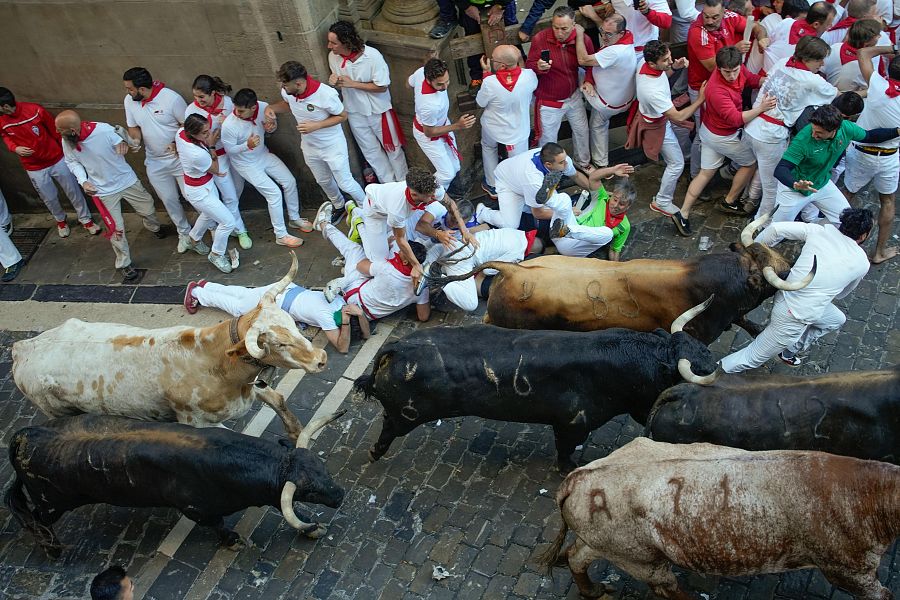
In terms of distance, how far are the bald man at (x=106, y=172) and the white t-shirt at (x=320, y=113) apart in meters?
2.06

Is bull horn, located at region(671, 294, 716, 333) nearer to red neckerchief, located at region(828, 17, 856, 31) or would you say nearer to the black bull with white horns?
the black bull with white horns

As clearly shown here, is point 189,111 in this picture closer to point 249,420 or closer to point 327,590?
point 249,420

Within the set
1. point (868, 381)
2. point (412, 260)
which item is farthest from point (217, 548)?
point (868, 381)

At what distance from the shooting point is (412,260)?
27.8 ft

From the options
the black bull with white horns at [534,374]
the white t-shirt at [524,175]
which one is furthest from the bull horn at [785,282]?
the white t-shirt at [524,175]

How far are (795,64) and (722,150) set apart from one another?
1.14 meters

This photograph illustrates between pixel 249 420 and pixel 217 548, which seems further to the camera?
pixel 249 420

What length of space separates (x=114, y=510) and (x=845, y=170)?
7992mm


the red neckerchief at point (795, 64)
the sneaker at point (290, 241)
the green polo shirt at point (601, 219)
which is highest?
the red neckerchief at point (795, 64)

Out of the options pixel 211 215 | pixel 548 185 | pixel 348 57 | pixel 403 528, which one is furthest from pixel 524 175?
pixel 403 528

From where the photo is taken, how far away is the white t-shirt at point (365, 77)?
9539mm

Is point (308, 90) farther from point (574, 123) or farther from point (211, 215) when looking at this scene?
point (574, 123)

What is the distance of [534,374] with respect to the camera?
6.75 metres

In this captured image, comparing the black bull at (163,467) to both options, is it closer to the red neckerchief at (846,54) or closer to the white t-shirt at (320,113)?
the white t-shirt at (320,113)
